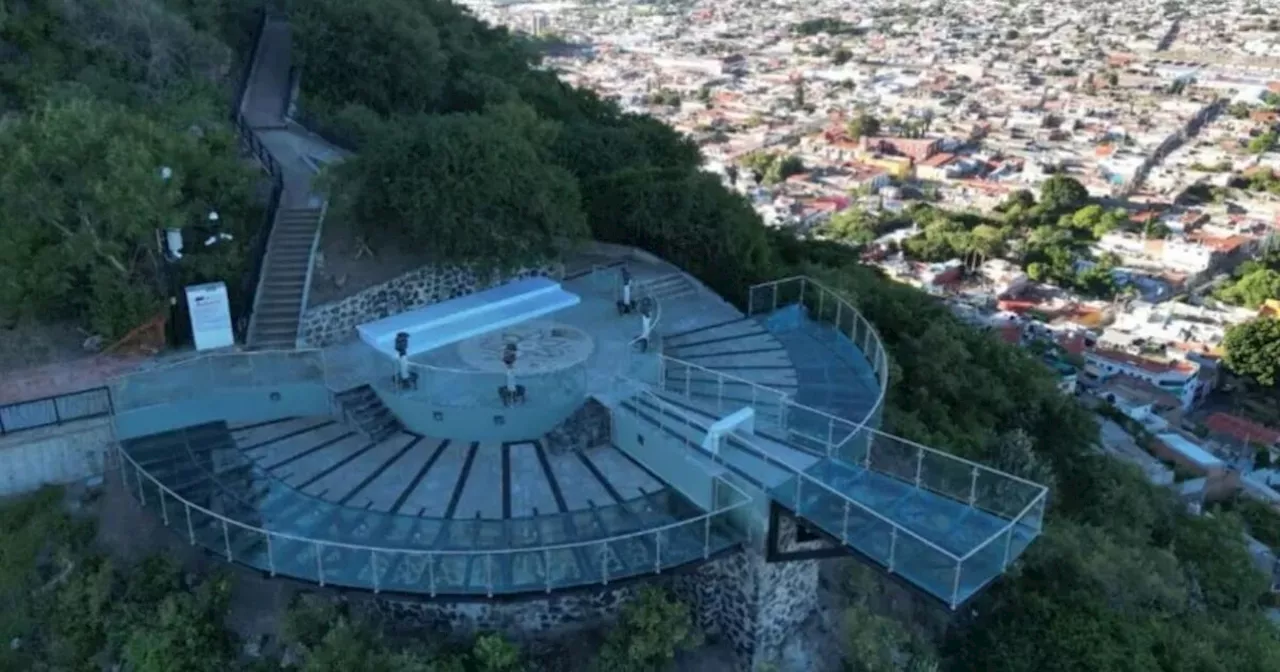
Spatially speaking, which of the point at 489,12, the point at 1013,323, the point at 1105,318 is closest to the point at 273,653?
the point at 1013,323

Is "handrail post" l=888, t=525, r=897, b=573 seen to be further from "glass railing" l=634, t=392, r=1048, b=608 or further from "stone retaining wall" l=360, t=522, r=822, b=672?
"stone retaining wall" l=360, t=522, r=822, b=672

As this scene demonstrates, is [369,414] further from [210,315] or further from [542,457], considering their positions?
[210,315]

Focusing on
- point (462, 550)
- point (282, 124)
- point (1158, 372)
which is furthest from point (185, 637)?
point (1158, 372)

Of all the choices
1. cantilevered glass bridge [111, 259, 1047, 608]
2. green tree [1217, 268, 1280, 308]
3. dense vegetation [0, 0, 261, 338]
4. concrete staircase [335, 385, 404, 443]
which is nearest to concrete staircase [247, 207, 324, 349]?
dense vegetation [0, 0, 261, 338]

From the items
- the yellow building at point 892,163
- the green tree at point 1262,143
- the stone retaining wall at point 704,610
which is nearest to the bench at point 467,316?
the stone retaining wall at point 704,610

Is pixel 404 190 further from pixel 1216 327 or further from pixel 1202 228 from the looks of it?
pixel 1202 228

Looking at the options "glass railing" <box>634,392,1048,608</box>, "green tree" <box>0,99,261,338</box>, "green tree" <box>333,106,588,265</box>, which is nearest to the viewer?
"glass railing" <box>634,392,1048,608</box>
